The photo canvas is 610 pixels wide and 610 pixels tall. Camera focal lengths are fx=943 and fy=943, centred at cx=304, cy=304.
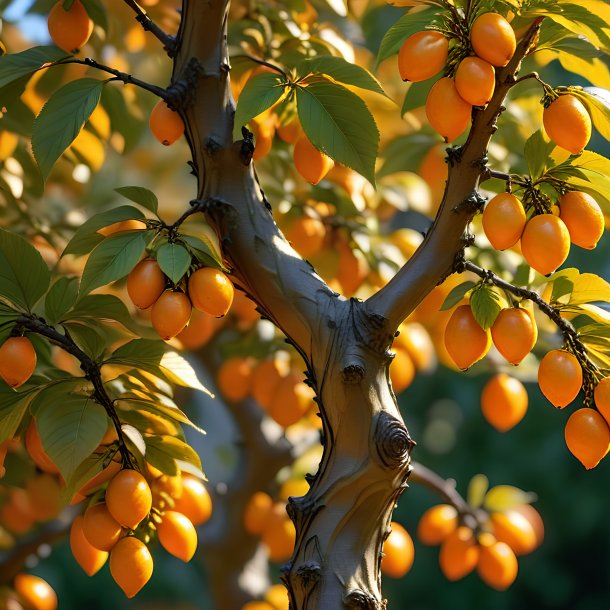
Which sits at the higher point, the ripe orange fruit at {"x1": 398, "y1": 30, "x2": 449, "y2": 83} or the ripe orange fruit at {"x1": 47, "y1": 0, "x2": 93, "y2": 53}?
the ripe orange fruit at {"x1": 398, "y1": 30, "x2": 449, "y2": 83}

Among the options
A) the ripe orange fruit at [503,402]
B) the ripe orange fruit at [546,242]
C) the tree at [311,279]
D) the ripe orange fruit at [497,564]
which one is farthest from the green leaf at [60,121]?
the ripe orange fruit at [497,564]

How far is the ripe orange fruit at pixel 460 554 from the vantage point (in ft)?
3.66

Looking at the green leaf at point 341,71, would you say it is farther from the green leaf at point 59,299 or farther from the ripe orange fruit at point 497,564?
the ripe orange fruit at point 497,564

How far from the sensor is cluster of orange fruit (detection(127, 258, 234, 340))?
0.68 metres

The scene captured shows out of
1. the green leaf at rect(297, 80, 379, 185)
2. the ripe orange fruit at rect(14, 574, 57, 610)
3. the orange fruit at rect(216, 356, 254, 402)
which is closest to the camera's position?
the green leaf at rect(297, 80, 379, 185)

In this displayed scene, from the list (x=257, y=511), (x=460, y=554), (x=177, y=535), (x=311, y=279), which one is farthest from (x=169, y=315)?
(x=257, y=511)

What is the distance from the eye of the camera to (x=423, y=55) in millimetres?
641

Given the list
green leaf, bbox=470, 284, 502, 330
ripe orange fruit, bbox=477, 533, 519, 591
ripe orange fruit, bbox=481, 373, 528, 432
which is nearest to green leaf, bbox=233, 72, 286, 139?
green leaf, bbox=470, 284, 502, 330

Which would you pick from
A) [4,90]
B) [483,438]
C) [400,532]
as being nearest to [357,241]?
[400,532]

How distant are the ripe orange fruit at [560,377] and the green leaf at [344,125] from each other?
190mm

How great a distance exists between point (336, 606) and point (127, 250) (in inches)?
11.5

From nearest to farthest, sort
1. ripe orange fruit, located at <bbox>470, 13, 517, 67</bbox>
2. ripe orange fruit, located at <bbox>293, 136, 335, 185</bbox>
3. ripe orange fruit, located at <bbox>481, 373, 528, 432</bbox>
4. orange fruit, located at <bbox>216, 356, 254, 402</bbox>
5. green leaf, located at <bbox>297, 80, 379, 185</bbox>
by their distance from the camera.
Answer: ripe orange fruit, located at <bbox>470, 13, 517, 67</bbox>, green leaf, located at <bbox>297, 80, 379, 185</bbox>, ripe orange fruit, located at <bbox>293, 136, 335, 185</bbox>, ripe orange fruit, located at <bbox>481, 373, 528, 432</bbox>, orange fruit, located at <bbox>216, 356, 254, 402</bbox>

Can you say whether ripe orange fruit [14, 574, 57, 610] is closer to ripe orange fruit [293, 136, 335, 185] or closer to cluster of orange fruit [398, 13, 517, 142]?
ripe orange fruit [293, 136, 335, 185]

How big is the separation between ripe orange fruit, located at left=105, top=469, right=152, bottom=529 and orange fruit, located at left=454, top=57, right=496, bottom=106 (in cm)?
37
